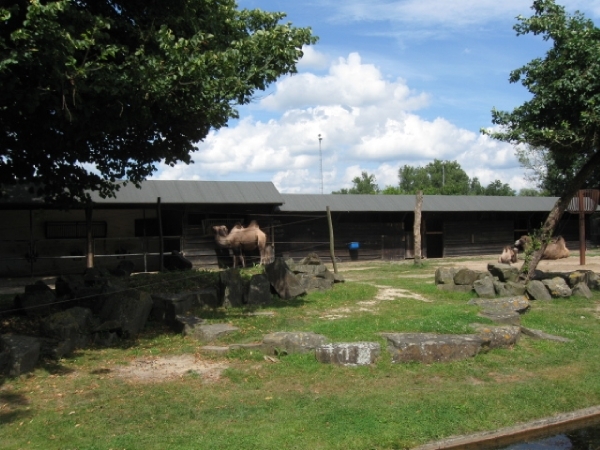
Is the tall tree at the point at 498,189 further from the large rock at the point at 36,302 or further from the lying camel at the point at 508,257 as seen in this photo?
the large rock at the point at 36,302

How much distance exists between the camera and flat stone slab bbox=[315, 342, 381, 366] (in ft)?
27.5

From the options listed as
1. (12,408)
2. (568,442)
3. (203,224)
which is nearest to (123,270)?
(203,224)

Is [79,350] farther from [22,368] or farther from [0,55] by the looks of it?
[0,55]

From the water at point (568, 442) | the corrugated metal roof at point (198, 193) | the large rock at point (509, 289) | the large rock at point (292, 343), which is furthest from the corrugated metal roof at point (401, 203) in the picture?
the water at point (568, 442)

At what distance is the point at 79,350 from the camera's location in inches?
368

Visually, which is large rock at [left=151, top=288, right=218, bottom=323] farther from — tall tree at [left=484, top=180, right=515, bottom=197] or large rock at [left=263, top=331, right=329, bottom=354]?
tall tree at [left=484, top=180, right=515, bottom=197]

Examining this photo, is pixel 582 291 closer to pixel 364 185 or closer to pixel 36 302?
A: pixel 36 302

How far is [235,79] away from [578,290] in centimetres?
1003

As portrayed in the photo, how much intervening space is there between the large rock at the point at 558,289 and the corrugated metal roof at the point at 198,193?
1321 centimetres

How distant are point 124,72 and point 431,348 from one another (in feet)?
19.7

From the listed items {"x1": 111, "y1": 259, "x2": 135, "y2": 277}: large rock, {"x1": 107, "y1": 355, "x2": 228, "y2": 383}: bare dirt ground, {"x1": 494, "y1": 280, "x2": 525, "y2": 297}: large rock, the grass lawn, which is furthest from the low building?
the grass lawn

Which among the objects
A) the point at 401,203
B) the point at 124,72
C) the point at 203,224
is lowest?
the point at 203,224

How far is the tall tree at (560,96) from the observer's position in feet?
46.2

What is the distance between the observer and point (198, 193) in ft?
84.1
